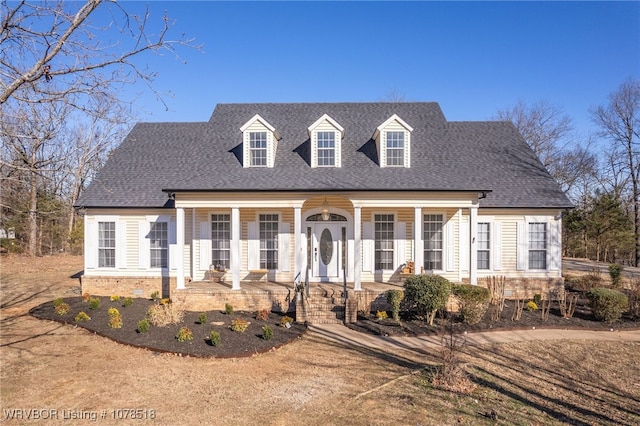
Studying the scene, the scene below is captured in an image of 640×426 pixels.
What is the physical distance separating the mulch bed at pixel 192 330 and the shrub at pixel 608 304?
31.6 feet

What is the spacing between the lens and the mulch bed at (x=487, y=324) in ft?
34.8

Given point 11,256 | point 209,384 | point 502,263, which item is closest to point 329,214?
point 502,263

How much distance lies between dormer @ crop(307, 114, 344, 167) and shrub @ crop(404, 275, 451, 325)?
5.81m

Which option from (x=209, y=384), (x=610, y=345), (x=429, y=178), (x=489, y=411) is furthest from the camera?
(x=429, y=178)

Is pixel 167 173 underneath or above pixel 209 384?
above

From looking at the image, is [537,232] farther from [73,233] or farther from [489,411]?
[73,233]

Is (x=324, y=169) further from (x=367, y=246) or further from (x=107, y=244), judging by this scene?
(x=107, y=244)

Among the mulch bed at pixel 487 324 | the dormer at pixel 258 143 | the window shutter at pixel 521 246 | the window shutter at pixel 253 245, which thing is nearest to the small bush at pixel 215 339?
the mulch bed at pixel 487 324

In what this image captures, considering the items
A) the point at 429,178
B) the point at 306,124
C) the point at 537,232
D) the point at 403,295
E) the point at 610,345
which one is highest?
the point at 306,124

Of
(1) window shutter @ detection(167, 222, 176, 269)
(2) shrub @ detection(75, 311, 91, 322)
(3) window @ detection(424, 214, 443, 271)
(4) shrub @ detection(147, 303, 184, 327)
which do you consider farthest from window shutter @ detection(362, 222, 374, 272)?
(2) shrub @ detection(75, 311, 91, 322)

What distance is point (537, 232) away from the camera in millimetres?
14859

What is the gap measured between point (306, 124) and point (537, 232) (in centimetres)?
1126

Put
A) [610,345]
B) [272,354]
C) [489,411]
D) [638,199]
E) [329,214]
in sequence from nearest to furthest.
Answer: [489,411] < [272,354] < [610,345] < [329,214] < [638,199]

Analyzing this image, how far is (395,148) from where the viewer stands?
1430cm
